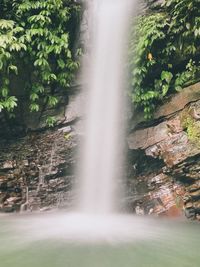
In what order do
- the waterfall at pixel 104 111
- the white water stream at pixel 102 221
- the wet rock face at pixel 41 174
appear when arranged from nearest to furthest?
the white water stream at pixel 102 221 < the waterfall at pixel 104 111 < the wet rock face at pixel 41 174

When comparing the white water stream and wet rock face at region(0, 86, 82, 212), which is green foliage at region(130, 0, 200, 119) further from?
wet rock face at region(0, 86, 82, 212)

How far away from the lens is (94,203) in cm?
725

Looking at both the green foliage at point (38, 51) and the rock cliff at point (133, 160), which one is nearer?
the rock cliff at point (133, 160)

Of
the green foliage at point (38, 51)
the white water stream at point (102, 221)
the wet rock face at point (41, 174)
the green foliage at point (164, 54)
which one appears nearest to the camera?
the white water stream at point (102, 221)

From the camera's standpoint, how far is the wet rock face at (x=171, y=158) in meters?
6.43

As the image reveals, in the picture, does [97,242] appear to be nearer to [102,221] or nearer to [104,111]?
[102,221]

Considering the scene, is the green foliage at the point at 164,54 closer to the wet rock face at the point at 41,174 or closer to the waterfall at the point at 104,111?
the waterfall at the point at 104,111

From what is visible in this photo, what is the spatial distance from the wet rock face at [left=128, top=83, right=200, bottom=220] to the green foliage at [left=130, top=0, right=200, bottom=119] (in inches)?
11.5

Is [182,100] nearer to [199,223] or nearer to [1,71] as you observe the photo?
[199,223]

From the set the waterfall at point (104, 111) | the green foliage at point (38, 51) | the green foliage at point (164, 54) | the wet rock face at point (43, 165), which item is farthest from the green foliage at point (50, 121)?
the green foliage at point (164, 54)

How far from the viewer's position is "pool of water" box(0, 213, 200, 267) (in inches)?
165

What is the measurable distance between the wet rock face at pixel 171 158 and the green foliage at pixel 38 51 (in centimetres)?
207

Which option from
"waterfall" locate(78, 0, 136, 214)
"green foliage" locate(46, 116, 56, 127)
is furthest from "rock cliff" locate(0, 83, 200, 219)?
"waterfall" locate(78, 0, 136, 214)

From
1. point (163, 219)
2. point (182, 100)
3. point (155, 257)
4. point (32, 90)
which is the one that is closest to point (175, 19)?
point (182, 100)
